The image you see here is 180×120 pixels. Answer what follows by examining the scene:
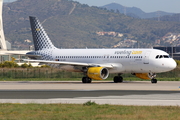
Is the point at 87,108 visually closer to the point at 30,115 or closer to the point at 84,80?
the point at 30,115

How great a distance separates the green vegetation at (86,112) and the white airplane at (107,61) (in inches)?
1128

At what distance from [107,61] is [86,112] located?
34.2 m

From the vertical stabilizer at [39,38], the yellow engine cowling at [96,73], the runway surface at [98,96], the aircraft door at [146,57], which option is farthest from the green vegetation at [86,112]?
the vertical stabilizer at [39,38]

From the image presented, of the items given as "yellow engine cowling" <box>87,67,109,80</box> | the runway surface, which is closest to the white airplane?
"yellow engine cowling" <box>87,67,109,80</box>

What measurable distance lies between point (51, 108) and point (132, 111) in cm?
396

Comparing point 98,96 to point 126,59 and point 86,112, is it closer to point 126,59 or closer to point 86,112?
point 86,112

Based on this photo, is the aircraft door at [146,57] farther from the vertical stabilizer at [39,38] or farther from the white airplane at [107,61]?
the vertical stabilizer at [39,38]

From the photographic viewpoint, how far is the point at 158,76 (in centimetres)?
6731

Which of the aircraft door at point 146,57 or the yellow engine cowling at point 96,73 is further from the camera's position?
the yellow engine cowling at point 96,73

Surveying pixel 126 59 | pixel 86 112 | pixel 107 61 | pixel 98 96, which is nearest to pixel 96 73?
pixel 107 61

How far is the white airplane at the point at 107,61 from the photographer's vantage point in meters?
51.2

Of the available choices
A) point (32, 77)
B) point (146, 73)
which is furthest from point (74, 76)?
point (146, 73)

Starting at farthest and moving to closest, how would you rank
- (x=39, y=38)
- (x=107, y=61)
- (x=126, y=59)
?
(x=39, y=38) < (x=107, y=61) < (x=126, y=59)

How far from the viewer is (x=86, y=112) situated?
2056 centimetres
